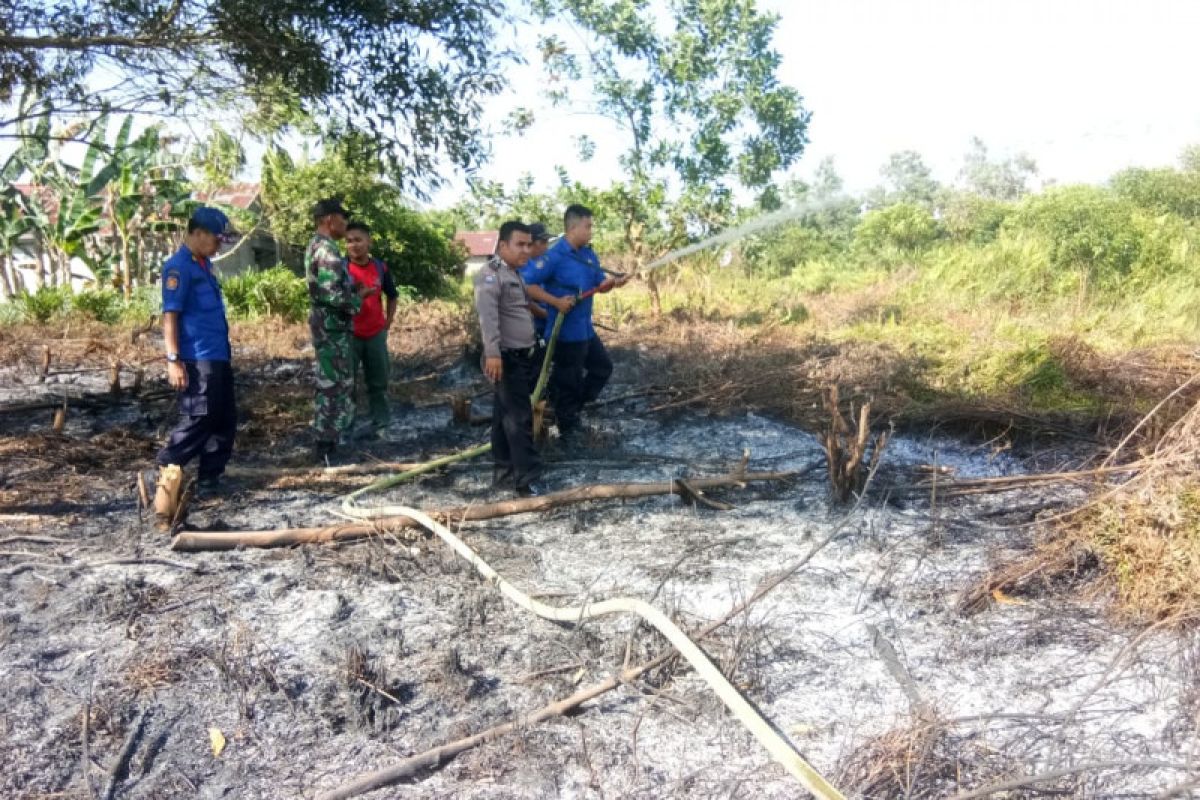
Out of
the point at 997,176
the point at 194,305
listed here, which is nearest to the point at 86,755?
the point at 194,305

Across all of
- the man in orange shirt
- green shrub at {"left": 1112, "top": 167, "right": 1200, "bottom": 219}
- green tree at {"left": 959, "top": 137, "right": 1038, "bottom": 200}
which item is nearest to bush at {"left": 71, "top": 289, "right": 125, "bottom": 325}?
the man in orange shirt

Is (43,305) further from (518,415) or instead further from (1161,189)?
(1161,189)

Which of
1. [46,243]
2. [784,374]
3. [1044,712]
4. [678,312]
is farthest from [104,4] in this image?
[46,243]

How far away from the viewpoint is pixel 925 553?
12.3 ft

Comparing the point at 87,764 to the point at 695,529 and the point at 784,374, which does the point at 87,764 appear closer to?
the point at 695,529

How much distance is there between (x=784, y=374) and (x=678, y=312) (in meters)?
4.97

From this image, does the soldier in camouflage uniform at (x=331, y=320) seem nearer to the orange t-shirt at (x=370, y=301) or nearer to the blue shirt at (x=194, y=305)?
the orange t-shirt at (x=370, y=301)

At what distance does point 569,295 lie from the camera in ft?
18.6

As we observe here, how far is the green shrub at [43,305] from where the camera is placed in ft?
41.0

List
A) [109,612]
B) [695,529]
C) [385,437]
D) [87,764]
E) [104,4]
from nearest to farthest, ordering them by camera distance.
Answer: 1. [87,764]
2. [109,612]
3. [695,529]
4. [104,4]
5. [385,437]

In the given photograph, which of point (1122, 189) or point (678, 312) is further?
point (1122, 189)

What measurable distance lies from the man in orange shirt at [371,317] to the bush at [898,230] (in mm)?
13121

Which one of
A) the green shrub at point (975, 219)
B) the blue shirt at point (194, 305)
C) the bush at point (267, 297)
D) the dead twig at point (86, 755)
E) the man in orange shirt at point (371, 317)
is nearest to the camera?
the dead twig at point (86, 755)

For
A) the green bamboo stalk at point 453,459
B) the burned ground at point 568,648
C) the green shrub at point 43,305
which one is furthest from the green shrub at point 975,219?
the green shrub at point 43,305
